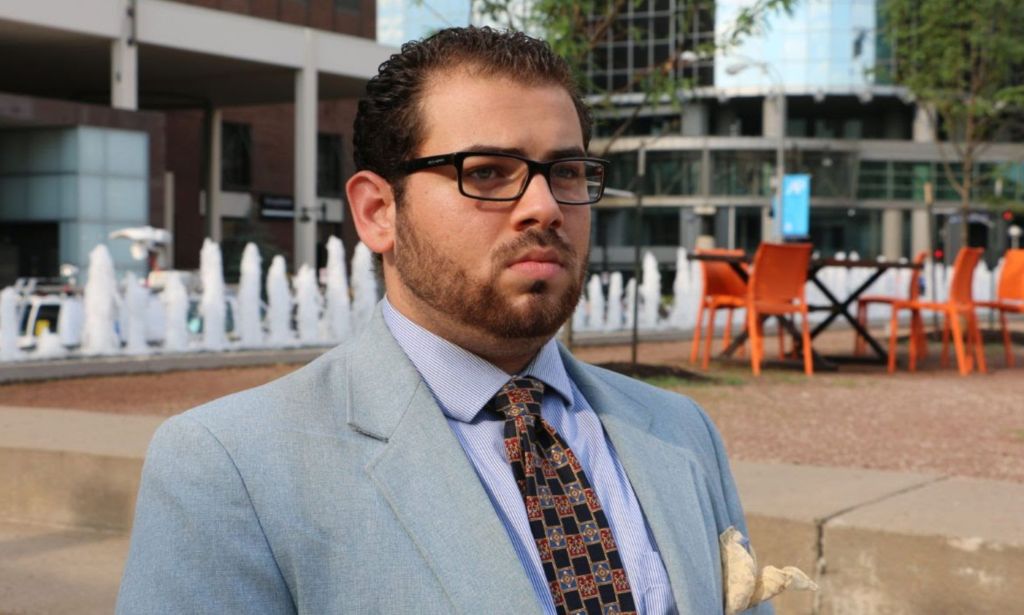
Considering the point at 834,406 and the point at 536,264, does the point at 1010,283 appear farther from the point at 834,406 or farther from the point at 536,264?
the point at 536,264

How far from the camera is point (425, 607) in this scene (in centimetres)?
163

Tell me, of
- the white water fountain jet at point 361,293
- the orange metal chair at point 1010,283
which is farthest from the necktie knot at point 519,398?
the white water fountain jet at point 361,293

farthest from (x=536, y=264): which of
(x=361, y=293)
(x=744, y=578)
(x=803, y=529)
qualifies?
(x=361, y=293)

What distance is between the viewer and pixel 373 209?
1.98 meters

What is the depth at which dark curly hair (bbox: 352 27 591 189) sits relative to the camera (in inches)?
72.1

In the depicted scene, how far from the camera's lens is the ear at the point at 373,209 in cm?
195

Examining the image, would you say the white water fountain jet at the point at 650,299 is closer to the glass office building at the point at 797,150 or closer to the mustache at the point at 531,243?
the mustache at the point at 531,243

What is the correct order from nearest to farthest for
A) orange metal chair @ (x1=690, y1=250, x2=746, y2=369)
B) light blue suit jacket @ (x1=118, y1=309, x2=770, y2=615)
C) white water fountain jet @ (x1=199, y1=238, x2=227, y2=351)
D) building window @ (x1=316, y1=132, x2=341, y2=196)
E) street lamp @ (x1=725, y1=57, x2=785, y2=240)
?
light blue suit jacket @ (x1=118, y1=309, x2=770, y2=615) < orange metal chair @ (x1=690, y1=250, x2=746, y2=369) < white water fountain jet @ (x1=199, y1=238, x2=227, y2=351) < building window @ (x1=316, y1=132, x2=341, y2=196) < street lamp @ (x1=725, y1=57, x2=785, y2=240)

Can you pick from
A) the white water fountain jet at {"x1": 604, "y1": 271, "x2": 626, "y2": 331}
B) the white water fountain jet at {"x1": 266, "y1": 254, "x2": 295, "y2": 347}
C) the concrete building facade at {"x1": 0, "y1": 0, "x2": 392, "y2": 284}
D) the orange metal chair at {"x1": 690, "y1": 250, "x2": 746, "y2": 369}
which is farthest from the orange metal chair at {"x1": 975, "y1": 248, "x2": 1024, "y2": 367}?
the concrete building facade at {"x1": 0, "y1": 0, "x2": 392, "y2": 284}

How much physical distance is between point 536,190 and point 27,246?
30443mm

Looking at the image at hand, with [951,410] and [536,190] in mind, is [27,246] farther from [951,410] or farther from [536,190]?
[536,190]

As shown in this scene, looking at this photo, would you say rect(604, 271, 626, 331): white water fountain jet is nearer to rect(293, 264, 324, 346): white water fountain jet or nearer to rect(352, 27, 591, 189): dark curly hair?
rect(293, 264, 324, 346): white water fountain jet

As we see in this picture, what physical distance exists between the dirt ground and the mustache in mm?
5221

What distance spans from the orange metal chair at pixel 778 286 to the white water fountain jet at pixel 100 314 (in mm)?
7156
